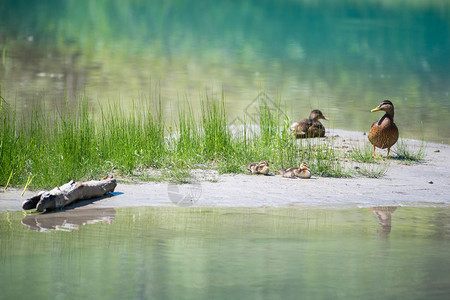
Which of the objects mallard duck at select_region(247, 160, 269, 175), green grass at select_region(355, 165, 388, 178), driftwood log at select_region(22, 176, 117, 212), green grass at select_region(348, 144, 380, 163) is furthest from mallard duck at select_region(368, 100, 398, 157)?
driftwood log at select_region(22, 176, 117, 212)

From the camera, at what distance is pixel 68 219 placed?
558cm

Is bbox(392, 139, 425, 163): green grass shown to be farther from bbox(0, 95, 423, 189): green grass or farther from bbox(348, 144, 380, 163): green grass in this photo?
bbox(348, 144, 380, 163): green grass

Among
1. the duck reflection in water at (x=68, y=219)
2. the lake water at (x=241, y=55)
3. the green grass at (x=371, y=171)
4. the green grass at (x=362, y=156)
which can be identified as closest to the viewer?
the duck reflection in water at (x=68, y=219)

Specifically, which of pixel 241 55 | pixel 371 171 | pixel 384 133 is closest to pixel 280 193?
pixel 371 171

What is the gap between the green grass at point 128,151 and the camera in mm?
7121

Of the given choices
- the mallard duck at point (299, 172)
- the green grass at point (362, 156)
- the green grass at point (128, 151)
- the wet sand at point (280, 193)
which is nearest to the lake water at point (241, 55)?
the green grass at point (128, 151)

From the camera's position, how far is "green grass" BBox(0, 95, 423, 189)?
712cm

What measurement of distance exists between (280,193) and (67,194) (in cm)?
219

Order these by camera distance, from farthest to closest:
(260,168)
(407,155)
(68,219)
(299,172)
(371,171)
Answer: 1. (407,155)
2. (371,171)
3. (260,168)
4. (299,172)
5. (68,219)

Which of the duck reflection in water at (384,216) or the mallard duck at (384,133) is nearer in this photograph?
the duck reflection in water at (384,216)

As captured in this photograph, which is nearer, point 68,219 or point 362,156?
point 68,219

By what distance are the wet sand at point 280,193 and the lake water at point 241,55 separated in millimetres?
2884

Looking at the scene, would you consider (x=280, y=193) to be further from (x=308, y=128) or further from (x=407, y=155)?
(x=308, y=128)

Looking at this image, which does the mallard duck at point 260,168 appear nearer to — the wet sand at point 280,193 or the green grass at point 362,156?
the wet sand at point 280,193
